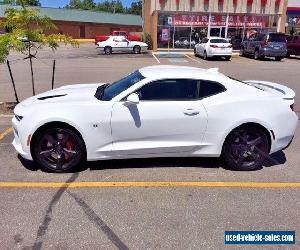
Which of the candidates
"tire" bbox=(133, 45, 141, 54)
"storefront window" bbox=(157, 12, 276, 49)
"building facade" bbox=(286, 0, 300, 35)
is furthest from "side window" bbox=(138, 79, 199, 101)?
"building facade" bbox=(286, 0, 300, 35)

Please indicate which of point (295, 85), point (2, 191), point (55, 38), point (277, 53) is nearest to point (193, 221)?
point (2, 191)

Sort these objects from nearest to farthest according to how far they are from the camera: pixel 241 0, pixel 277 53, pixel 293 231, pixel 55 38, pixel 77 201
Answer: pixel 293 231, pixel 77 201, pixel 55 38, pixel 277 53, pixel 241 0

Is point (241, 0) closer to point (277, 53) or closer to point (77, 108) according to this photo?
point (277, 53)

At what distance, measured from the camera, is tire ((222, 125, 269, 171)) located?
5166 mm

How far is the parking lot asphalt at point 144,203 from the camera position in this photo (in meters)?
3.56

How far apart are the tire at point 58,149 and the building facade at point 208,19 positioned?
25.5 m

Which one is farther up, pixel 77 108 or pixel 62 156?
pixel 77 108

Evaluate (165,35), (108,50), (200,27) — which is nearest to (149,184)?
(108,50)

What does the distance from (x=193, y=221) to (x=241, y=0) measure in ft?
94.4

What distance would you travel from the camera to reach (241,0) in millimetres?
29375

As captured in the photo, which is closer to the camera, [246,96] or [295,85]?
[246,96]

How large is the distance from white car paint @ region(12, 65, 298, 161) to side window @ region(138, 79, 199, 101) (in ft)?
0.24

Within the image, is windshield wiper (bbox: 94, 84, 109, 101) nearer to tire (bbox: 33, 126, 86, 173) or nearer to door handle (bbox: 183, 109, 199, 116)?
tire (bbox: 33, 126, 86, 173)

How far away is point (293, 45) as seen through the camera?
2628 cm
